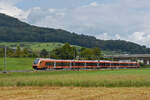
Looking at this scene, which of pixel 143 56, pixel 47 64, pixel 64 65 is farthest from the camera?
pixel 143 56

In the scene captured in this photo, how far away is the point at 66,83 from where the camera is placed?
30.6m

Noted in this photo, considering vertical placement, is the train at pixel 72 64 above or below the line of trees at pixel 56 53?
below

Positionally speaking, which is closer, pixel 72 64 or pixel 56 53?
pixel 72 64

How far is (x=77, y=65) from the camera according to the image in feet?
290

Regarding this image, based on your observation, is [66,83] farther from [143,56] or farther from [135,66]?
[143,56]

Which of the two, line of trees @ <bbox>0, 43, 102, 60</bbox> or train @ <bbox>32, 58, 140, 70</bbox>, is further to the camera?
line of trees @ <bbox>0, 43, 102, 60</bbox>

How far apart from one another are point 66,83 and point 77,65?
5776 cm

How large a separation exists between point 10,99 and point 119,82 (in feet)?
46.5

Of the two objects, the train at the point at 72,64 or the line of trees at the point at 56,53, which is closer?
the train at the point at 72,64

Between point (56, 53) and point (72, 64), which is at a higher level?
point (56, 53)

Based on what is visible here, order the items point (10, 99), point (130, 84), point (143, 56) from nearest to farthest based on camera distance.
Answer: point (10, 99) < point (130, 84) < point (143, 56)

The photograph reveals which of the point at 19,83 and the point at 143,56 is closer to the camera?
the point at 19,83

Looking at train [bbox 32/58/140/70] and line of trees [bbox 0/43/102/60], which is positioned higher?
line of trees [bbox 0/43/102/60]

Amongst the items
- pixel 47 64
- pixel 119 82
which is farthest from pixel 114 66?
pixel 119 82
